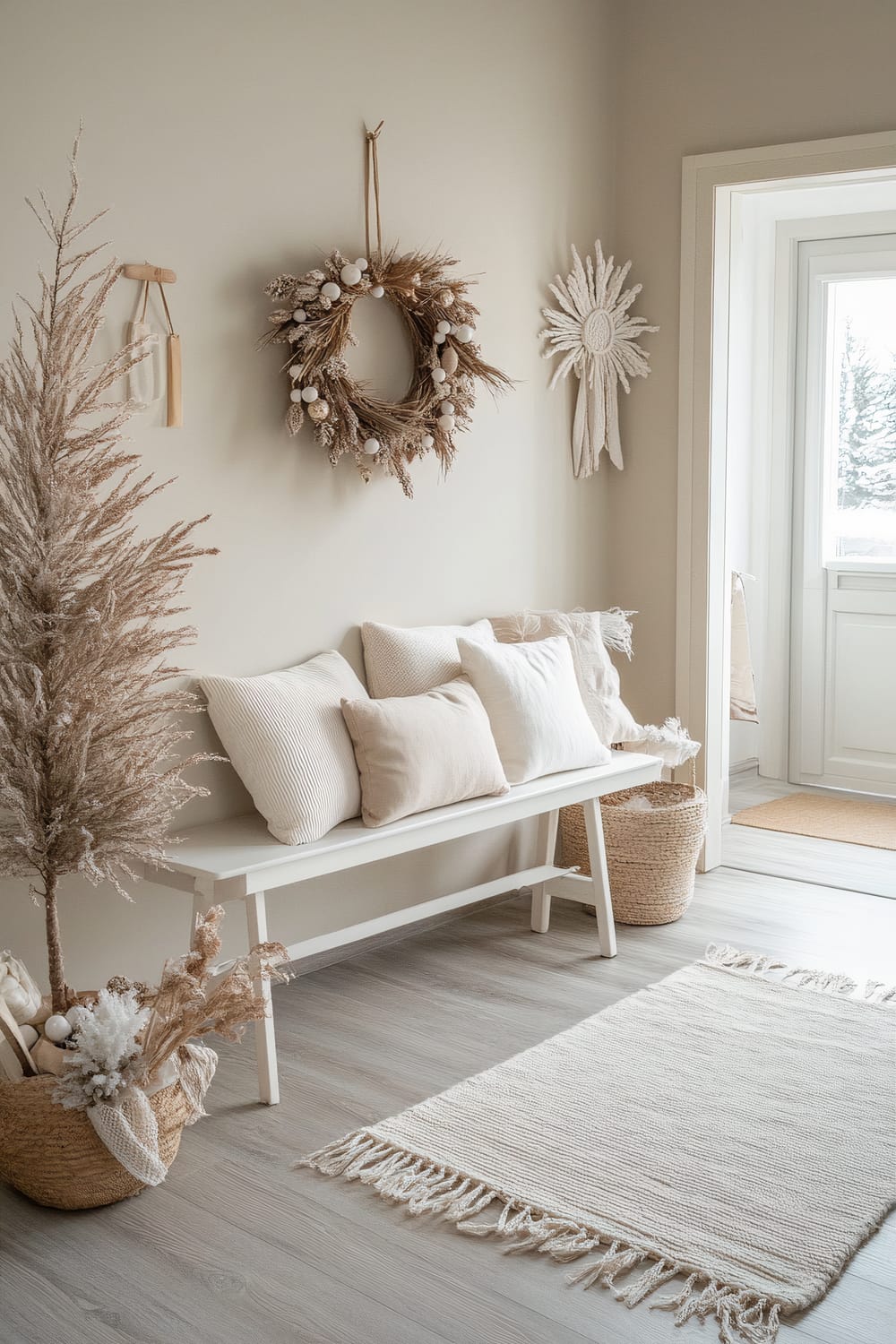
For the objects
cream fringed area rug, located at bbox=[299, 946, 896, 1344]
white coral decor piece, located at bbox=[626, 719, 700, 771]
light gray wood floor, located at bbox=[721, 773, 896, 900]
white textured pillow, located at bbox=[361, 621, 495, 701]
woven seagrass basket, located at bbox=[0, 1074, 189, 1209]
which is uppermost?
white textured pillow, located at bbox=[361, 621, 495, 701]

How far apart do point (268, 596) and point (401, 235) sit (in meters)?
1.08

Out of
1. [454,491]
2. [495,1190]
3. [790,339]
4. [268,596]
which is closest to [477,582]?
[454,491]

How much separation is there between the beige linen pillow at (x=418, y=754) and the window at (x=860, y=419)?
2.79 metres

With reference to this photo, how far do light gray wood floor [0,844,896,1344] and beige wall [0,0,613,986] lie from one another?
1.51 ft

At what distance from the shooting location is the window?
5.17 metres

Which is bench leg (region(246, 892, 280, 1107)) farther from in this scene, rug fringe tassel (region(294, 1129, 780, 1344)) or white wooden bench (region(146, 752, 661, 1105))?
rug fringe tassel (region(294, 1129, 780, 1344))

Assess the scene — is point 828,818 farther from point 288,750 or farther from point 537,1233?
point 537,1233

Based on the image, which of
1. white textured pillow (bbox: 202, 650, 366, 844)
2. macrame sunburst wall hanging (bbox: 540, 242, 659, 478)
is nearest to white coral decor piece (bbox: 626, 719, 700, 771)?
macrame sunburst wall hanging (bbox: 540, 242, 659, 478)

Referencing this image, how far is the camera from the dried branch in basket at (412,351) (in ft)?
10.0

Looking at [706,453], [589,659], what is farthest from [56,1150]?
[706,453]

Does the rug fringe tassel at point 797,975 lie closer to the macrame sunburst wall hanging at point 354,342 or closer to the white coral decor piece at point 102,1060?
the macrame sunburst wall hanging at point 354,342

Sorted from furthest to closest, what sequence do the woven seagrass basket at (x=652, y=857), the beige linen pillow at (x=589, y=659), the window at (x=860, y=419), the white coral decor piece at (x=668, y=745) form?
1. the window at (x=860, y=419)
2. the white coral decor piece at (x=668, y=745)
3. the beige linen pillow at (x=589, y=659)
4. the woven seagrass basket at (x=652, y=857)

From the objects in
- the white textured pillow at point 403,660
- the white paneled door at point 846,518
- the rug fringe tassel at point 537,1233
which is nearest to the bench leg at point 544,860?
the white textured pillow at point 403,660

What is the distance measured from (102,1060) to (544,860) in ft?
6.05
